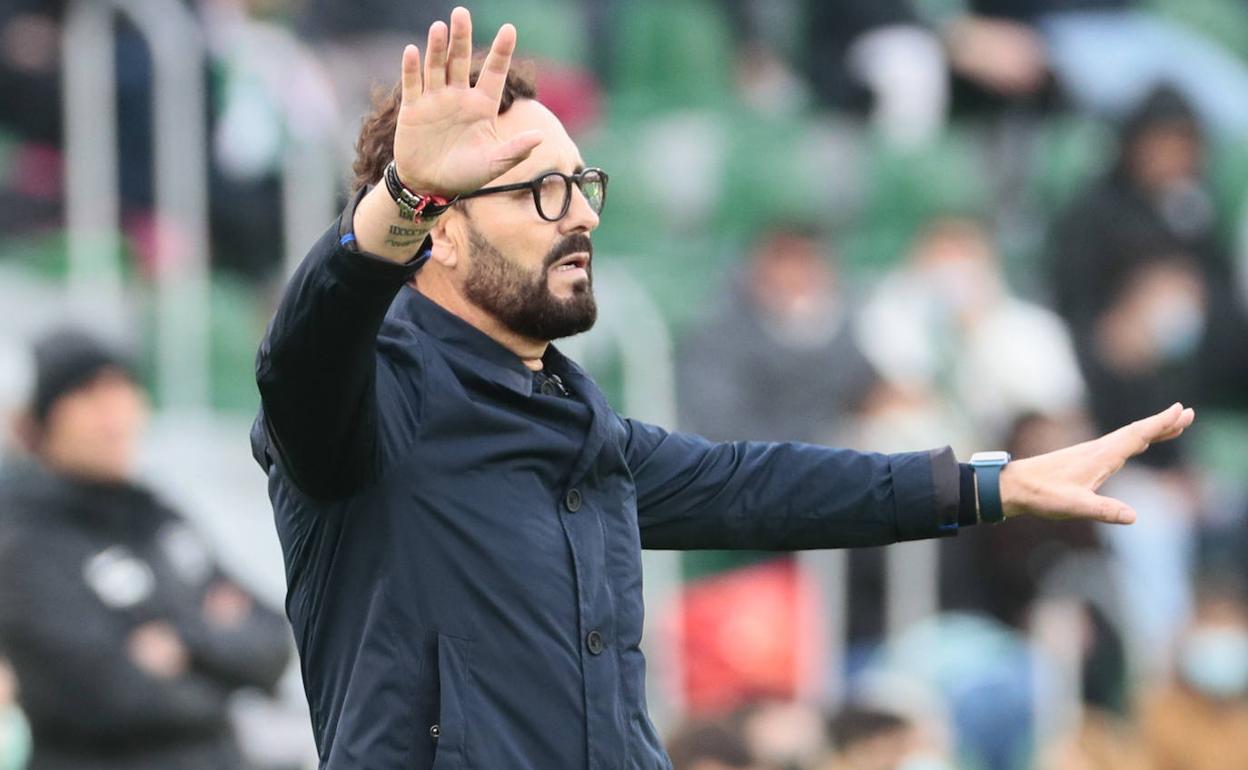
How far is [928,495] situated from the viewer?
380 centimetres

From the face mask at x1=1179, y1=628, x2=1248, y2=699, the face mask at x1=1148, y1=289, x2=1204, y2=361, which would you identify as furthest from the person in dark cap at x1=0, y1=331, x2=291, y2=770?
the face mask at x1=1148, y1=289, x2=1204, y2=361

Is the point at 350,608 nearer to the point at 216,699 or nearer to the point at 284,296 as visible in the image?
the point at 284,296

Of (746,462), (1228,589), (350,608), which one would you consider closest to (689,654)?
(1228,589)

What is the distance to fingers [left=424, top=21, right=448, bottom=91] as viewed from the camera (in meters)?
3.04

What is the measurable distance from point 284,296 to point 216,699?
2792 millimetres

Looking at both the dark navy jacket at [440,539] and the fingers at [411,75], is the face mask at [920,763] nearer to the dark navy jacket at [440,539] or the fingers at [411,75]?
the dark navy jacket at [440,539]

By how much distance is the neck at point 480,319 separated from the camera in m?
3.61

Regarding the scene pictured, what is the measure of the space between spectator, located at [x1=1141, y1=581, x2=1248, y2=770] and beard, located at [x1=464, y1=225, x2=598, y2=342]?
16.1ft

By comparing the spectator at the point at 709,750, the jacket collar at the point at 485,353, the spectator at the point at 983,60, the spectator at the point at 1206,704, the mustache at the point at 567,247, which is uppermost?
the spectator at the point at 983,60

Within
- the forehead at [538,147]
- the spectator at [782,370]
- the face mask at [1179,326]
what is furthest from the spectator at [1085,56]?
the forehead at [538,147]

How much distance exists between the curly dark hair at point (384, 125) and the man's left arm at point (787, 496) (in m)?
0.58

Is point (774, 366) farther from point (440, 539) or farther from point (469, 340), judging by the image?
point (440, 539)

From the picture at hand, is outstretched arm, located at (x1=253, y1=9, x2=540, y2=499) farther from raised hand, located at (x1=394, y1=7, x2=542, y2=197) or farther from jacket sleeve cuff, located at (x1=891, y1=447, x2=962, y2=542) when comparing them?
jacket sleeve cuff, located at (x1=891, y1=447, x2=962, y2=542)

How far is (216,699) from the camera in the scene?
577 cm
